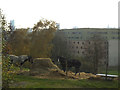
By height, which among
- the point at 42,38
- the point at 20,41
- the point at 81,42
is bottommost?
the point at 81,42

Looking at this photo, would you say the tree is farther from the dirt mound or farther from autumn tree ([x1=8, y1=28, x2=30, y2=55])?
the dirt mound

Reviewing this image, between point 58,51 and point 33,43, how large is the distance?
2207mm

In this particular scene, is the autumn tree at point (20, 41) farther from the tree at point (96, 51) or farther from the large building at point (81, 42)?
the tree at point (96, 51)

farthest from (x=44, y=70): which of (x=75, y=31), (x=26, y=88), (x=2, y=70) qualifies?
(x=75, y=31)

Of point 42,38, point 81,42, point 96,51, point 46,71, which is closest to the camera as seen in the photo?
point 46,71

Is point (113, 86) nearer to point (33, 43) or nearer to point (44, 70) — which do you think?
point (44, 70)

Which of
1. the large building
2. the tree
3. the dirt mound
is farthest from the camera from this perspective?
the large building

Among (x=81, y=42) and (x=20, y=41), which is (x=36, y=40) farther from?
(x=81, y=42)

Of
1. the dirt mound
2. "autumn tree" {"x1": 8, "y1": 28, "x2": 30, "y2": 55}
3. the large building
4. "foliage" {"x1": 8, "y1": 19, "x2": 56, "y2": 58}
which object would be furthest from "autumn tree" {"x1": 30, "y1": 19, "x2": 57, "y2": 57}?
the dirt mound

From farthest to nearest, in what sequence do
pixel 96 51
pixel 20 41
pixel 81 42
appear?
pixel 81 42 → pixel 20 41 → pixel 96 51

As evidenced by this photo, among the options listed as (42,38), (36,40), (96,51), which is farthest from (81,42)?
(36,40)

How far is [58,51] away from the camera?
16.8 metres

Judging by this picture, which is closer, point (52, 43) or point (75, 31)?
point (52, 43)

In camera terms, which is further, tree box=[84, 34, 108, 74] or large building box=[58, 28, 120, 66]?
large building box=[58, 28, 120, 66]
